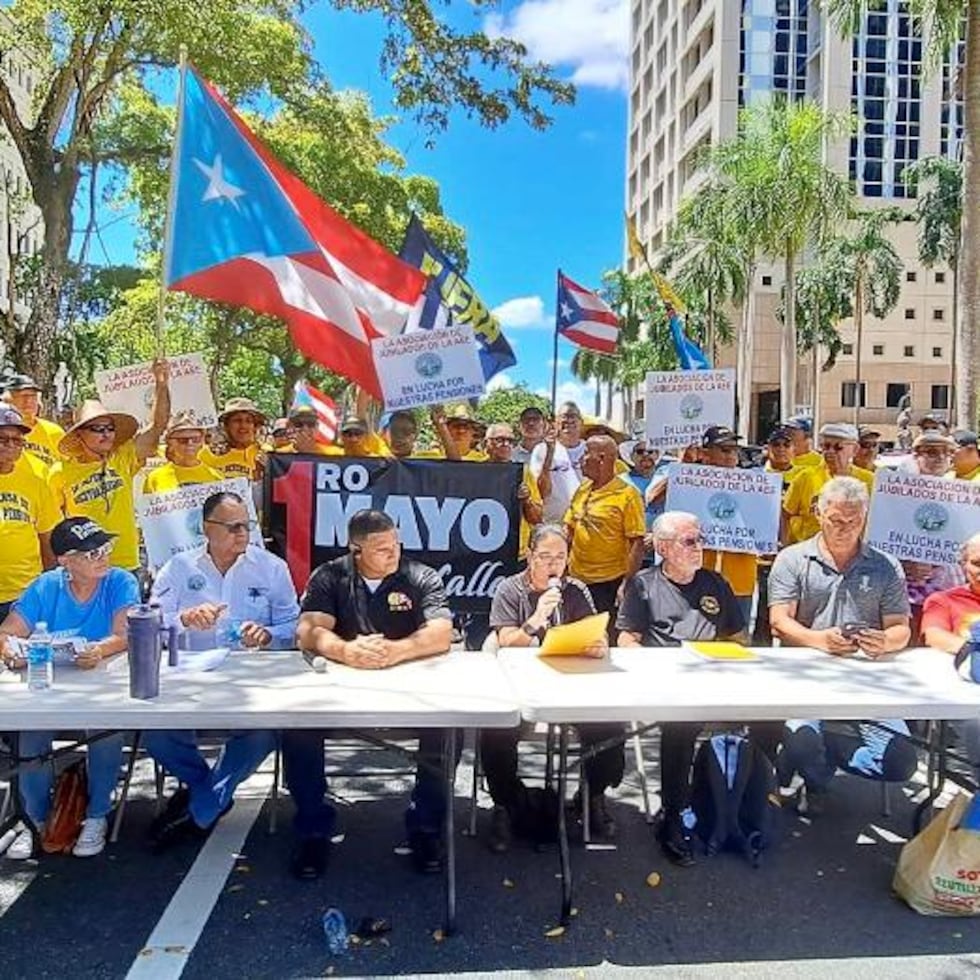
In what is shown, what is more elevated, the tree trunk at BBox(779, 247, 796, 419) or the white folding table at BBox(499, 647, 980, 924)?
the tree trunk at BBox(779, 247, 796, 419)

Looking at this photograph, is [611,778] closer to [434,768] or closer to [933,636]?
[434,768]

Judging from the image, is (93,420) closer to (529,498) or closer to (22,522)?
(22,522)

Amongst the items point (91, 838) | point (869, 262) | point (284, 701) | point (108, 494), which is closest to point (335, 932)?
point (284, 701)

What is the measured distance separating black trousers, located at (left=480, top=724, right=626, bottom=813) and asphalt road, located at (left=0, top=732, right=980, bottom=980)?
8.4 inches

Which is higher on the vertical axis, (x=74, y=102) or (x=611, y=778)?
(x=74, y=102)

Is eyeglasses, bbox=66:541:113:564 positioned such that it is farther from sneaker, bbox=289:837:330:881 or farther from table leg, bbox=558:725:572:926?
table leg, bbox=558:725:572:926

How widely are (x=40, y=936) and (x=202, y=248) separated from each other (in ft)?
11.9

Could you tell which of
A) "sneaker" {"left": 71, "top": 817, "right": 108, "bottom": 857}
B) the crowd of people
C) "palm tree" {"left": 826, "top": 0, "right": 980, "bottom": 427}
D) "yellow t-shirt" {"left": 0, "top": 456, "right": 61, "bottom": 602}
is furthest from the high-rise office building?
"sneaker" {"left": 71, "top": 817, "right": 108, "bottom": 857}

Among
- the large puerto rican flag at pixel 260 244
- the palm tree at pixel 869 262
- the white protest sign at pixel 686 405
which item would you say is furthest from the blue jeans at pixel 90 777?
the palm tree at pixel 869 262

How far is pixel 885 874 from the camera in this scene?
4.43 meters

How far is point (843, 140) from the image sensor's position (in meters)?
65.4

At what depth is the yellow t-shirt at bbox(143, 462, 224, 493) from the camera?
237 inches

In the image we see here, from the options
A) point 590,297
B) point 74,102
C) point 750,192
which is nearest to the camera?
point 590,297

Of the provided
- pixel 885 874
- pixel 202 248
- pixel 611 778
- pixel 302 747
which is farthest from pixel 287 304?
pixel 885 874
